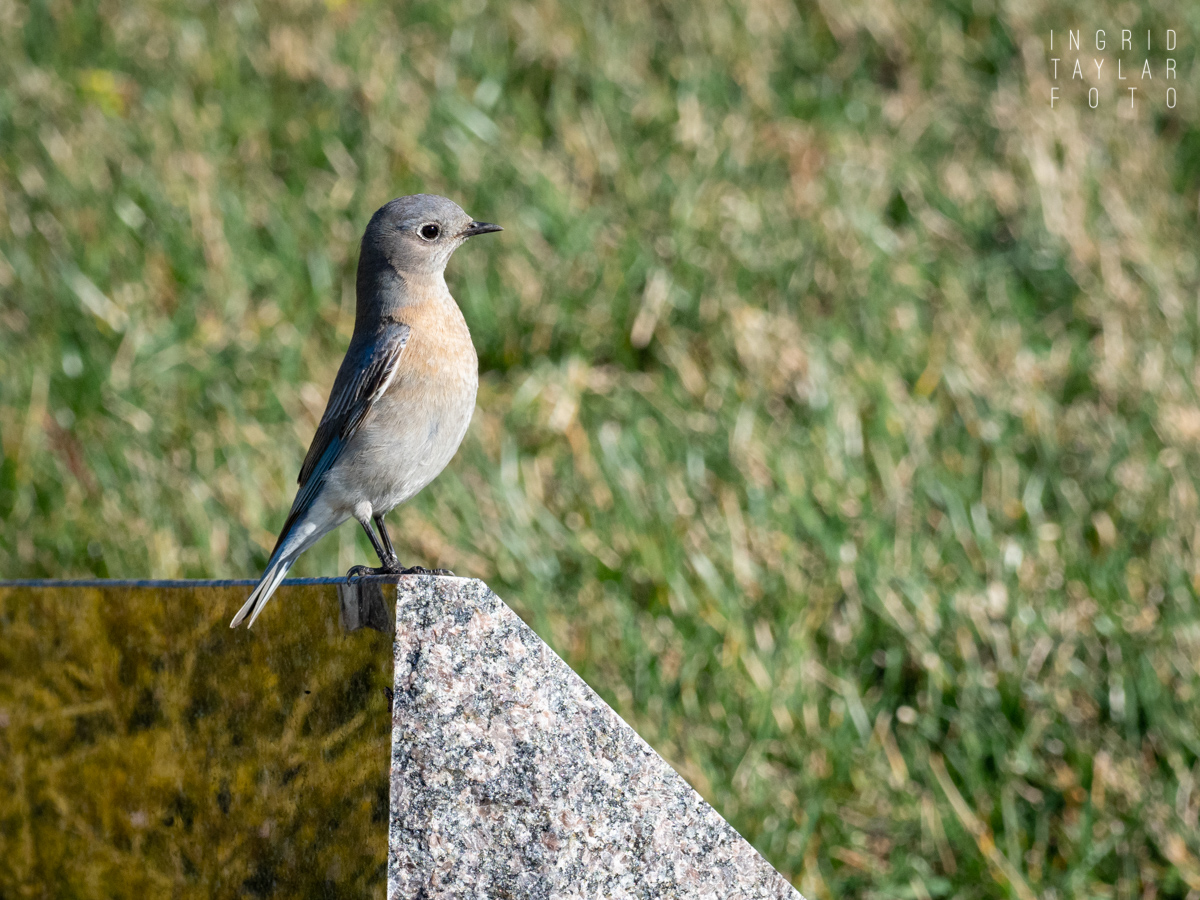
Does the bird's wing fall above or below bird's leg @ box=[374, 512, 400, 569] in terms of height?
above

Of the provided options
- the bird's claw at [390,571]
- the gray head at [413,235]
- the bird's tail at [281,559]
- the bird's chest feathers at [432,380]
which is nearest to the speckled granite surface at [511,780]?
the bird's claw at [390,571]

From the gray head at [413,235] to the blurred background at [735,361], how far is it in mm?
1406

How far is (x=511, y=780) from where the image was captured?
2604mm

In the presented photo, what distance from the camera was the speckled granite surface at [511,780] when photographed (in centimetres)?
259

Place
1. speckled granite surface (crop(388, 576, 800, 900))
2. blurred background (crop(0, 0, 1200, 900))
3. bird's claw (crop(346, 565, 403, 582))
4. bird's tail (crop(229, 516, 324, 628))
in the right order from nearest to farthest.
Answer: speckled granite surface (crop(388, 576, 800, 900)), bird's claw (crop(346, 565, 403, 582)), bird's tail (crop(229, 516, 324, 628)), blurred background (crop(0, 0, 1200, 900))

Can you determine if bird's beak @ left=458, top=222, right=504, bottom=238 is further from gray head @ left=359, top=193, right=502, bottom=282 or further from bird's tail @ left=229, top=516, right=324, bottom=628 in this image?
bird's tail @ left=229, top=516, right=324, bottom=628

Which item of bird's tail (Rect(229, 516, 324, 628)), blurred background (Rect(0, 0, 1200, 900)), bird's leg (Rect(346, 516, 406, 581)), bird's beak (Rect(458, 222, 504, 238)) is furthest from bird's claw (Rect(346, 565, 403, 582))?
blurred background (Rect(0, 0, 1200, 900))

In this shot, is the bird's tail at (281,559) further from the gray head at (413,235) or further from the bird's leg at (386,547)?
the gray head at (413,235)

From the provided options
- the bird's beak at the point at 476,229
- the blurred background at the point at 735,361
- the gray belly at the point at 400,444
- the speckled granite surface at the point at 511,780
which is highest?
the bird's beak at the point at 476,229

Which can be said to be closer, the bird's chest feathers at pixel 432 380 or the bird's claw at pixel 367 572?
the bird's claw at pixel 367 572

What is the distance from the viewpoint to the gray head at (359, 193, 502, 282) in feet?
10.1

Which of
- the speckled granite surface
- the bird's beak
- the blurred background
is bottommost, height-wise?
the blurred background

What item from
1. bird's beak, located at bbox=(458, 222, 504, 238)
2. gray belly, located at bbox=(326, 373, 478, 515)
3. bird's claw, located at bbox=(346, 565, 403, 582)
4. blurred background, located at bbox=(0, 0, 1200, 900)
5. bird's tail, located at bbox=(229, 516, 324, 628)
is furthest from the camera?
blurred background, located at bbox=(0, 0, 1200, 900)

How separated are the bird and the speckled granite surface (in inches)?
17.4
